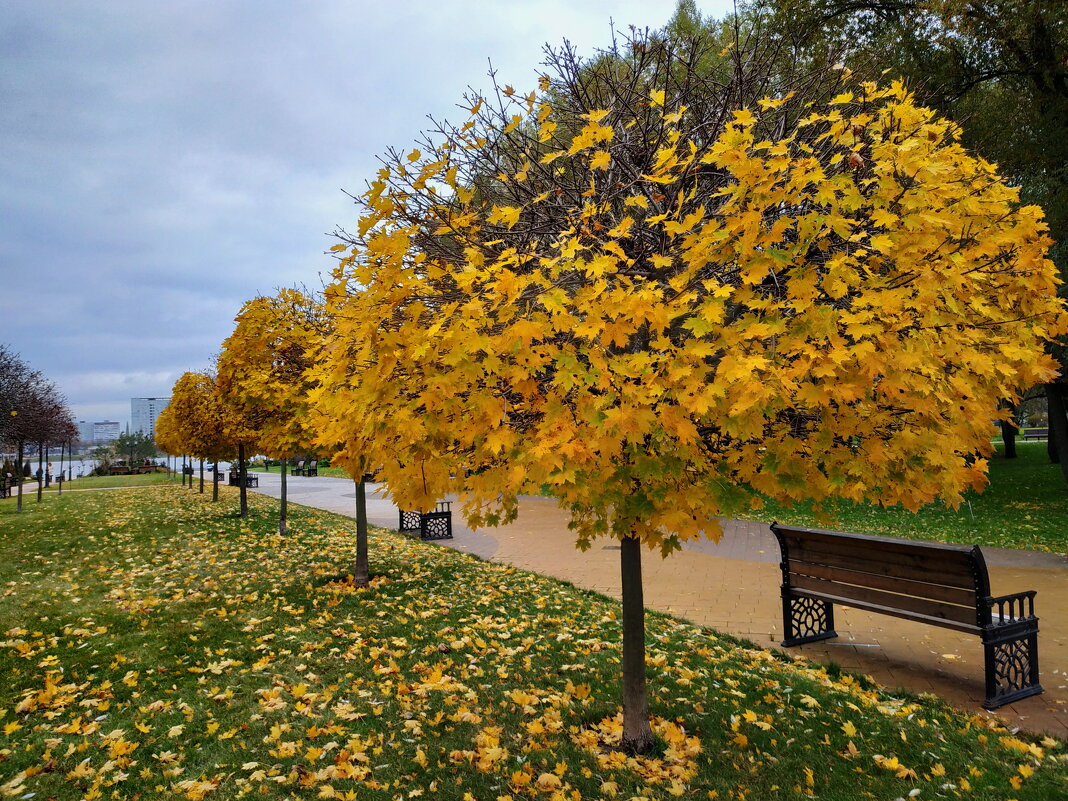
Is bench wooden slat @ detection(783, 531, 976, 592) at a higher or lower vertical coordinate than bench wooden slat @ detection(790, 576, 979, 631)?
higher

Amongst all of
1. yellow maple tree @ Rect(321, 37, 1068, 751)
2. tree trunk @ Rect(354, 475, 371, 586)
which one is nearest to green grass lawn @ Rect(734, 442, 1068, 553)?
tree trunk @ Rect(354, 475, 371, 586)

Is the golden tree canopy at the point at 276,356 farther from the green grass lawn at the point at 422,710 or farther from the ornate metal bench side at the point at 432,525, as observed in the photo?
the ornate metal bench side at the point at 432,525

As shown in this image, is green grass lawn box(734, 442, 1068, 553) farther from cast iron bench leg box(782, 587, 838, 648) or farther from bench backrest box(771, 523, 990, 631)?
bench backrest box(771, 523, 990, 631)

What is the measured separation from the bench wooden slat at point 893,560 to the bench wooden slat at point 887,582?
0.03m

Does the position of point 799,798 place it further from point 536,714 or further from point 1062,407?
point 1062,407

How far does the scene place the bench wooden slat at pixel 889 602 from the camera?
4.69 m

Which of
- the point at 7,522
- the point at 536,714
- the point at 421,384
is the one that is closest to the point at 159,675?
the point at 536,714

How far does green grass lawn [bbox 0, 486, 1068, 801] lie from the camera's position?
333 cm

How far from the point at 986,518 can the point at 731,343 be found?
14501 mm

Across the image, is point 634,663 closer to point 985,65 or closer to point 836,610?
point 836,610

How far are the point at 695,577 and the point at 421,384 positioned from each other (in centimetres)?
689

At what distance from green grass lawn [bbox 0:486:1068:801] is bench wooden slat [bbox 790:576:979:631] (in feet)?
2.26

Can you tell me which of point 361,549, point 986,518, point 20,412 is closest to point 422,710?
point 361,549

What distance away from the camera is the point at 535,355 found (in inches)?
106
